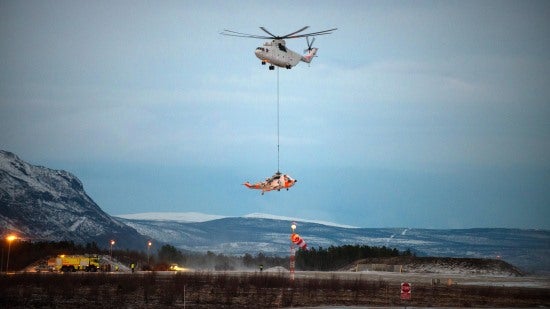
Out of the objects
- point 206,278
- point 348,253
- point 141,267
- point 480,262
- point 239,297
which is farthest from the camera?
point 348,253

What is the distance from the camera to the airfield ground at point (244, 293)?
201ft

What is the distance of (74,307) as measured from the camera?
57031 millimetres

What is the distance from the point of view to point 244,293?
71000 mm

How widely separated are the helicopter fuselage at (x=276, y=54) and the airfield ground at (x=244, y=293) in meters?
20.8

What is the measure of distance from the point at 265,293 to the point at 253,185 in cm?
1734

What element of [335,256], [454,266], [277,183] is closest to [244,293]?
[277,183]

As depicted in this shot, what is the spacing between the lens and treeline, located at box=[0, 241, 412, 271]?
123 meters

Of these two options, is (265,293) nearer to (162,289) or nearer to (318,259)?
(162,289)

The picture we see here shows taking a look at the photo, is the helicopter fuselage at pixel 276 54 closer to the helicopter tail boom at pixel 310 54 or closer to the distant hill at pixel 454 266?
the helicopter tail boom at pixel 310 54

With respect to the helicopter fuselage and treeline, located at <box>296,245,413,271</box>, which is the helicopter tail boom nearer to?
the helicopter fuselage

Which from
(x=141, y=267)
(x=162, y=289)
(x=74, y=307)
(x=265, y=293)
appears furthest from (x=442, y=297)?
(x=141, y=267)

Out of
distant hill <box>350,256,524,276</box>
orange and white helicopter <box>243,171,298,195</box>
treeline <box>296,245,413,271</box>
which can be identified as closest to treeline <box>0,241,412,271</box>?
treeline <box>296,245,413,271</box>

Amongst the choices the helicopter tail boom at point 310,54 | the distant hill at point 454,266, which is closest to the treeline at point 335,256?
the distant hill at point 454,266

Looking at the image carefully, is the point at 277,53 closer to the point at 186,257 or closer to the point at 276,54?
the point at 276,54
